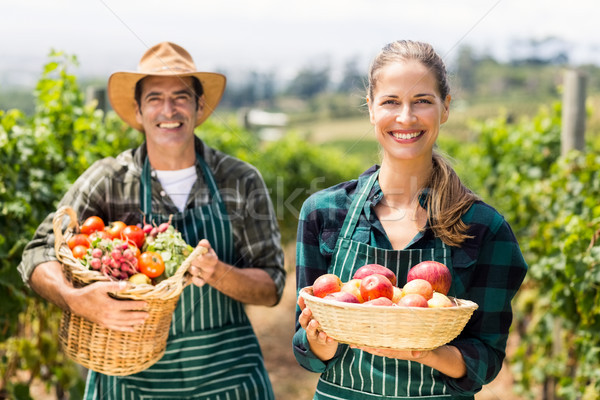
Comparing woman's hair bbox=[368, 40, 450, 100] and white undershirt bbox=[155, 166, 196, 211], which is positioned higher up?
woman's hair bbox=[368, 40, 450, 100]

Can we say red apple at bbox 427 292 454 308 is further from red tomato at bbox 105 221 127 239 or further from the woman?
red tomato at bbox 105 221 127 239

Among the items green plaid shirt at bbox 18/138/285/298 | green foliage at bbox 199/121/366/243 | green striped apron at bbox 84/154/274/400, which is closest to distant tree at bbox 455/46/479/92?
green foliage at bbox 199/121/366/243

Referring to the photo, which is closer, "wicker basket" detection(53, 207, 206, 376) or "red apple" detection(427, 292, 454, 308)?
"red apple" detection(427, 292, 454, 308)

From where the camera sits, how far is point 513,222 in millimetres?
5336

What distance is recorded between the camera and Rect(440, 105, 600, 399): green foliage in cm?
332

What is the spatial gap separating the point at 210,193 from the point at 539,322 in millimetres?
3032

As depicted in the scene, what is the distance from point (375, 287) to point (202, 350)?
51.4 inches

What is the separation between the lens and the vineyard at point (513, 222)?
11.0 ft

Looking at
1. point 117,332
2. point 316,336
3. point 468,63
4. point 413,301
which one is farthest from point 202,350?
point 468,63

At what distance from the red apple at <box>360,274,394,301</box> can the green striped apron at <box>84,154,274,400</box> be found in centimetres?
121

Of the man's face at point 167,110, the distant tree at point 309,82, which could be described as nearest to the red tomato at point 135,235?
the man's face at point 167,110

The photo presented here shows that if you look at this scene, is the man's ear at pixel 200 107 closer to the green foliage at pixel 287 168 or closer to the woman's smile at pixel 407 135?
the woman's smile at pixel 407 135

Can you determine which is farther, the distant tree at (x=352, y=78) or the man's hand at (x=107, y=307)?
the distant tree at (x=352, y=78)

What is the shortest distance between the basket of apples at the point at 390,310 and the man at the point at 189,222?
0.97 m
